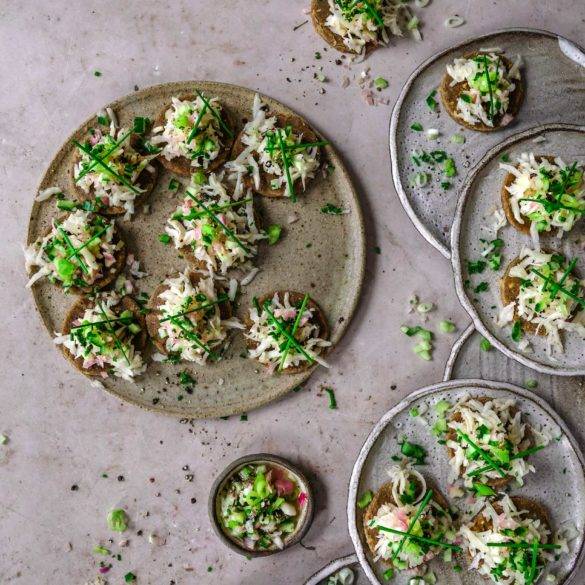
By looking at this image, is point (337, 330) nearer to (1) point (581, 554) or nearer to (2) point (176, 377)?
(2) point (176, 377)

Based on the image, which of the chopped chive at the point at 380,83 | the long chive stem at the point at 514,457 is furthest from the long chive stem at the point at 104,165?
the long chive stem at the point at 514,457

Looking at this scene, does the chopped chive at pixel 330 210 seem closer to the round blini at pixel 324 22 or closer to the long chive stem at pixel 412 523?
the round blini at pixel 324 22

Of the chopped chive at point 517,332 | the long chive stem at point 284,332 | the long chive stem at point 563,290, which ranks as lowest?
the long chive stem at point 284,332

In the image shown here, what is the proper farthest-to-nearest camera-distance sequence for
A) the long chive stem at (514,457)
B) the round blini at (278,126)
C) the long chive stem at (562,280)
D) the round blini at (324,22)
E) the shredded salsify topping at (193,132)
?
the round blini at (324,22) → the round blini at (278,126) → the shredded salsify topping at (193,132) → the long chive stem at (514,457) → the long chive stem at (562,280)

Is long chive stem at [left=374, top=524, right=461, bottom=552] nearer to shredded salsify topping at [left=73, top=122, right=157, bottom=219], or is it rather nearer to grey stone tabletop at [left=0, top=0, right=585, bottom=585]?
grey stone tabletop at [left=0, top=0, right=585, bottom=585]

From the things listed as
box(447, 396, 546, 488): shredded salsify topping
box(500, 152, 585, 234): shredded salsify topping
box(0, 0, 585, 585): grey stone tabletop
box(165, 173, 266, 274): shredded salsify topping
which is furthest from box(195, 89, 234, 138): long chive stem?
box(447, 396, 546, 488): shredded salsify topping

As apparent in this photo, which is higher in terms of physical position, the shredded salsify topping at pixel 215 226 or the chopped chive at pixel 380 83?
the chopped chive at pixel 380 83

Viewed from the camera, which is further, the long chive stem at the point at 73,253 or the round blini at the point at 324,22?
the round blini at the point at 324,22

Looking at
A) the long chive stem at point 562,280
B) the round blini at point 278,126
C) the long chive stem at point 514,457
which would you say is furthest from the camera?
the round blini at point 278,126
